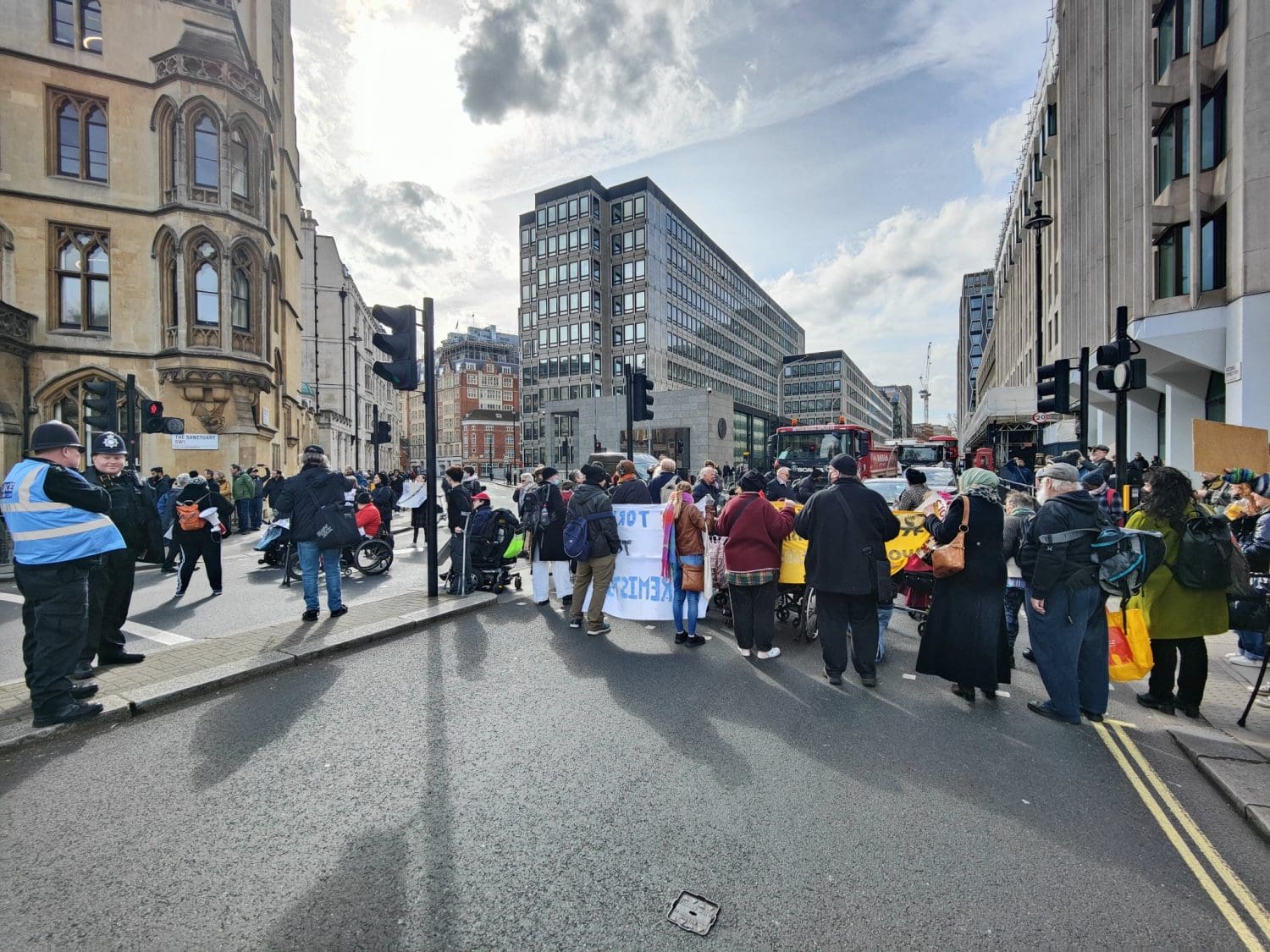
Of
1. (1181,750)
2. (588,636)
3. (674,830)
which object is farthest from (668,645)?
(1181,750)

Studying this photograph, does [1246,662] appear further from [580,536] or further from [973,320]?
[973,320]

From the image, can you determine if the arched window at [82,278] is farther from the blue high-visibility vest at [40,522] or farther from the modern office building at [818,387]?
the modern office building at [818,387]

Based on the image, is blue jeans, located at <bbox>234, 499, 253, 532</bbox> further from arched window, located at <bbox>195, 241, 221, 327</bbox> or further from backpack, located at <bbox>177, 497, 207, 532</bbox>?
backpack, located at <bbox>177, 497, 207, 532</bbox>

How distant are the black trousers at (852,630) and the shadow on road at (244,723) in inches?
177

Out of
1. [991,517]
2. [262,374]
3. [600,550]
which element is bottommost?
[600,550]

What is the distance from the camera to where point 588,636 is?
7035 millimetres

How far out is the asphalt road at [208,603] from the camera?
22.6 ft

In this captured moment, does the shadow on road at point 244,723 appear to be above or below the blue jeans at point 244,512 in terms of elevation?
below

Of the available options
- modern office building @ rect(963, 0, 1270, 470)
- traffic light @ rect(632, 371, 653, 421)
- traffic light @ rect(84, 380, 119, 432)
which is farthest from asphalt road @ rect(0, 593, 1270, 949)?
modern office building @ rect(963, 0, 1270, 470)

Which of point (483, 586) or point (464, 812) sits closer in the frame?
point (464, 812)

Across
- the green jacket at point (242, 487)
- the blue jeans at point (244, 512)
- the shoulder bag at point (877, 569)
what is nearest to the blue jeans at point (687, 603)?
the shoulder bag at point (877, 569)

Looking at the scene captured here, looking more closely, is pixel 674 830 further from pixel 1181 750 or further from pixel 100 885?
pixel 1181 750

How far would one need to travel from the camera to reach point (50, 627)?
173 inches

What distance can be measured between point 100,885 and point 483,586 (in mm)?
6604
